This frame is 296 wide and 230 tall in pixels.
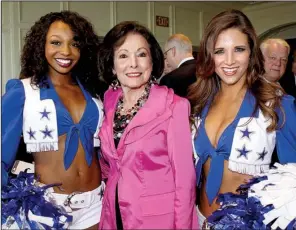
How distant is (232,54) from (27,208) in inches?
46.8

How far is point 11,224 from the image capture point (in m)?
1.72

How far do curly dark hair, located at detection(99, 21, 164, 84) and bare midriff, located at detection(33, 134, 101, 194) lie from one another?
0.43 metres

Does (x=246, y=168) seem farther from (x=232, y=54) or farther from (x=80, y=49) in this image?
(x=80, y=49)

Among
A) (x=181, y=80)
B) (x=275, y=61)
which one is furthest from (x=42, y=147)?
(x=275, y=61)

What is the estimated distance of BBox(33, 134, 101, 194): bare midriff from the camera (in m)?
1.98

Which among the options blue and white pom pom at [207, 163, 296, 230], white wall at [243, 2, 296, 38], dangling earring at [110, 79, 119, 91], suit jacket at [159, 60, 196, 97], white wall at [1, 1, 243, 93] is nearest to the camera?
blue and white pom pom at [207, 163, 296, 230]

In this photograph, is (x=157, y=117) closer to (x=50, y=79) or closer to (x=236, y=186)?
(x=236, y=186)

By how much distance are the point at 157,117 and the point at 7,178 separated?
2.50 ft

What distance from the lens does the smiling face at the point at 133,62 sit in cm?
195

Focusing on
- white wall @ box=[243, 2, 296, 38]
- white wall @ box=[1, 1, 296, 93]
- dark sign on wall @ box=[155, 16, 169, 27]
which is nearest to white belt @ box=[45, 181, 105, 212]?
white wall @ box=[1, 1, 296, 93]

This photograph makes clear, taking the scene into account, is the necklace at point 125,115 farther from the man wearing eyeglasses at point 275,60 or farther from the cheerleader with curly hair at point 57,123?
the man wearing eyeglasses at point 275,60

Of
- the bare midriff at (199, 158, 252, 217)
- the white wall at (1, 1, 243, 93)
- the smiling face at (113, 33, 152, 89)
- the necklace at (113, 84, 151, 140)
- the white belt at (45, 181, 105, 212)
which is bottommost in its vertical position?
the white belt at (45, 181, 105, 212)

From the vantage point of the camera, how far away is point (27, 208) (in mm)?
1739

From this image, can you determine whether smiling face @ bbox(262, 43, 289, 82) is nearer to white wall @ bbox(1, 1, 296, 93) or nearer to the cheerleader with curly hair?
the cheerleader with curly hair
